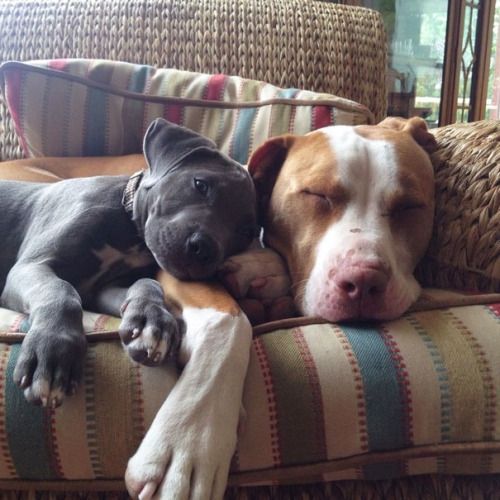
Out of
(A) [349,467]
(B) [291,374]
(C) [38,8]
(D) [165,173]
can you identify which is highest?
(C) [38,8]

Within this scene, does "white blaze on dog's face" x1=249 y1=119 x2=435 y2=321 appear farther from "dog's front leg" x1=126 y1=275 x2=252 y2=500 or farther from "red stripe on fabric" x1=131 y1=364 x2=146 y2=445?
"red stripe on fabric" x1=131 y1=364 x2=146 y2=445

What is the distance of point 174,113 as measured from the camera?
5.57 feet

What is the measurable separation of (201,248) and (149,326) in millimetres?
243

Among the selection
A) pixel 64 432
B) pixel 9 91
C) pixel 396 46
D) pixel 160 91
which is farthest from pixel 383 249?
pixel 396 46

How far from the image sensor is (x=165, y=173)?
4.12 ft

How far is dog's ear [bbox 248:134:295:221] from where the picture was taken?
1340mm

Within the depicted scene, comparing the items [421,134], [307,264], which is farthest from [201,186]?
[421,134]

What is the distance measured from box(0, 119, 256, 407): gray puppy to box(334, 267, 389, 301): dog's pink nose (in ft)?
0.86

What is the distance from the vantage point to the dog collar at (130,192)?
129 centimetres

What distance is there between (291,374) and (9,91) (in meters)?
1.23

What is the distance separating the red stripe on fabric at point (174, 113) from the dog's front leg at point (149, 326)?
2.41 feet

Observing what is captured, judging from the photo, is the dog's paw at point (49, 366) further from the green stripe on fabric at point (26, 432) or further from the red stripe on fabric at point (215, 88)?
the red stripe on fabric at point (215, 88)

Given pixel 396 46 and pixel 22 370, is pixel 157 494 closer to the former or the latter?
pixel 22 370

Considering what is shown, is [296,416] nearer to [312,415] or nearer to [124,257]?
[312,415]
